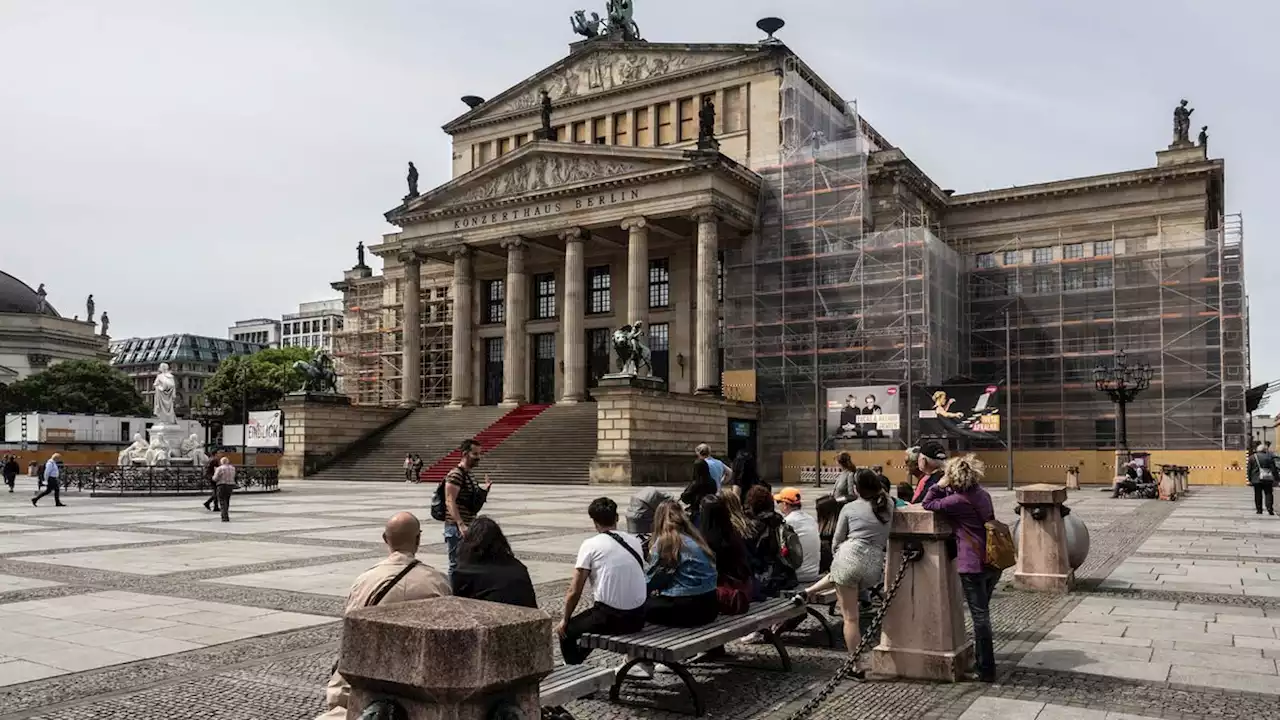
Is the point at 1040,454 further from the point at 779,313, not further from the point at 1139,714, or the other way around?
the point at 1139,714

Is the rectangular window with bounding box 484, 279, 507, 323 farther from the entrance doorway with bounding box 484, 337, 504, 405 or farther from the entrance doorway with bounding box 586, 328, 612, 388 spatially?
the entrance doorway with bounding box 586, 328, 612, 388

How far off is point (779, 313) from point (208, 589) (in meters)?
38.2

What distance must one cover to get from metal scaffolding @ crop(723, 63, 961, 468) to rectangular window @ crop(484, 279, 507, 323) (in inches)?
668

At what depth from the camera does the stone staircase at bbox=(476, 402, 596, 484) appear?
135 feet

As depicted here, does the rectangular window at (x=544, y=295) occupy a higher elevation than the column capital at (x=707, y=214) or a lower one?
lower

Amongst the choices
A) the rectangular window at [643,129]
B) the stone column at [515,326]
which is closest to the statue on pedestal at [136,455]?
the stone column at [515,326]

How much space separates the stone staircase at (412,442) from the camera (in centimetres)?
4675

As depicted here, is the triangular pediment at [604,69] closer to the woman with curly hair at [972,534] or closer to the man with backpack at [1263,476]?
the man with backpack at [1263,476]

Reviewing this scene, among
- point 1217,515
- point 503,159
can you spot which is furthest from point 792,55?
point 1217,515

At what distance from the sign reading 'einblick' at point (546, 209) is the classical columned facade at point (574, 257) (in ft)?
0.20

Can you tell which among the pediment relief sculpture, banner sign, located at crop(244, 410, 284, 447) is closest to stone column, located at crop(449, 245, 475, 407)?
the pediment relief sculpture

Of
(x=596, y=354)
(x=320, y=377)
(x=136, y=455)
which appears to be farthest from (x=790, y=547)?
(x=596, y=354)

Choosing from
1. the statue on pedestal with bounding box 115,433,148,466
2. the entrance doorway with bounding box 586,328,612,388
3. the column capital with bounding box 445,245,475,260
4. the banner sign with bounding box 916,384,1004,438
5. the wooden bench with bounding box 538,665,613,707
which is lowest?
the wooden bench with bounding box 538,665,613,707

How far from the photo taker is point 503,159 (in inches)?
2084
